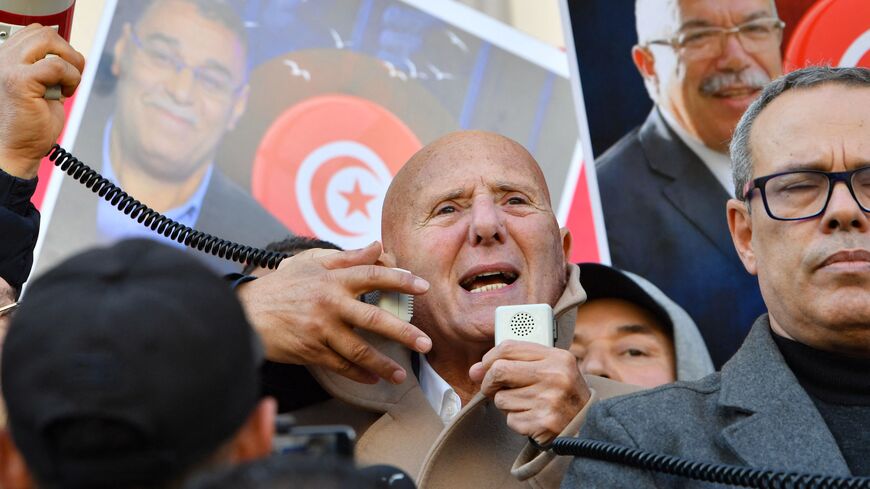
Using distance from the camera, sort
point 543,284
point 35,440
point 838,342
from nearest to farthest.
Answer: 1. point 35,440
2. point 838,342
3. point 543,284

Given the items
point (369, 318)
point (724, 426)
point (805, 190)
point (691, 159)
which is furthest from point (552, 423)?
point (691, 159)

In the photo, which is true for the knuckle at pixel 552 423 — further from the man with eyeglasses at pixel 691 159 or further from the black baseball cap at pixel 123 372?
the man with eyeglasses at pixel 691 159

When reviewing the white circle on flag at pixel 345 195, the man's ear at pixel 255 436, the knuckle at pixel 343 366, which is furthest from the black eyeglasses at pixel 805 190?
the white circle on flag at pixel 345 195

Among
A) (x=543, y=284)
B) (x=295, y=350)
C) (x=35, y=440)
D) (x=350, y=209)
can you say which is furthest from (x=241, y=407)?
(x=350, y=209)

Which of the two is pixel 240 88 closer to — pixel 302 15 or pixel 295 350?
pixel 302 15

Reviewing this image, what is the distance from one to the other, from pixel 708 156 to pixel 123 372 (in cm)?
319

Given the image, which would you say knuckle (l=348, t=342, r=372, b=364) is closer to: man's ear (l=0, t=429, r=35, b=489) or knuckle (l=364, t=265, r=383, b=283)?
knuckle (l=364, t=265, r=383, b=283)

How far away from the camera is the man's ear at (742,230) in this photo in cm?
271

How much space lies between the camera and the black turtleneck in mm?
2350

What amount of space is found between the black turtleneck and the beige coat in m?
0.58

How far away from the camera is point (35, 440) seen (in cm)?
135

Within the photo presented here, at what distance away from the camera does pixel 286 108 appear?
13.9 feet

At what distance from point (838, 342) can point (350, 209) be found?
2126 mm

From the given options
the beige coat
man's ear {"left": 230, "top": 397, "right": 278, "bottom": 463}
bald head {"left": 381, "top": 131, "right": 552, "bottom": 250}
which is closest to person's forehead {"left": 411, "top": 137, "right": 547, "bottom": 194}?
bald head {"left": 381, "top": 131, "right": 552, "bottom": 250}
